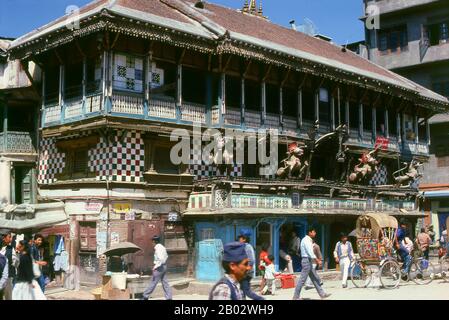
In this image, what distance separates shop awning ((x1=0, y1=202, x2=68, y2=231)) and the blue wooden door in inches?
223

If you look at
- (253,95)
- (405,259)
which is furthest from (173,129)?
(405,259)

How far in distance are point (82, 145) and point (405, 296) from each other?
13.0 m

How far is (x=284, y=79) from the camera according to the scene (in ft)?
84.1

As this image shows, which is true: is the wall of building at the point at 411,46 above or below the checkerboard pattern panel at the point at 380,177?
above

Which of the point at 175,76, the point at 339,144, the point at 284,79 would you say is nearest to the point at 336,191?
the point at 339,144

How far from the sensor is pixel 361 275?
2111 cm

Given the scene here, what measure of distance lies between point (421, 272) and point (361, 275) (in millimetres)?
2206

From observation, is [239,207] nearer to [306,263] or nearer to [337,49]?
[306,263]

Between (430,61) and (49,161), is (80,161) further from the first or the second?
(430,61)

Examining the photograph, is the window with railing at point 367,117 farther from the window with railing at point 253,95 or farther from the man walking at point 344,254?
the man walking at point 344,254

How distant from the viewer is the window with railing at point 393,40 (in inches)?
1533

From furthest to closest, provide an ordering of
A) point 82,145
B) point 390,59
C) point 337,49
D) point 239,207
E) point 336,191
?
point 390,59 < point 337,49 < point 336,191 < point 82,145 < point 239,207

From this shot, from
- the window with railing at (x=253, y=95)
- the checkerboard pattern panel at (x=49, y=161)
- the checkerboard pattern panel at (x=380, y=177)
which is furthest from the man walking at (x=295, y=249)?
the checkerboard pattern panel at (x=49, y=161)

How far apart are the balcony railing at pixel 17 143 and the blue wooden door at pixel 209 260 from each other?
8.99 m
